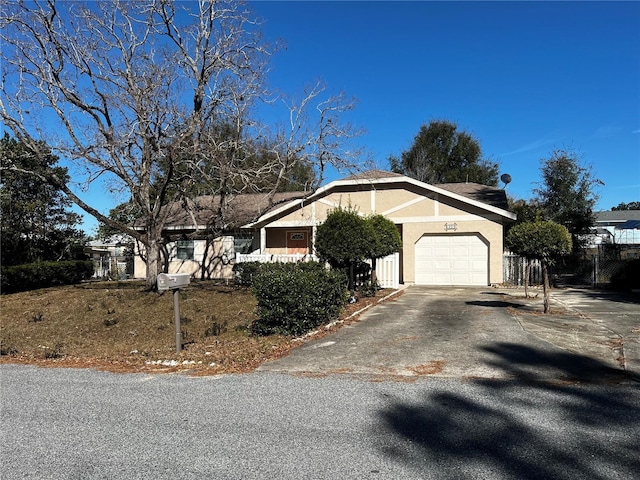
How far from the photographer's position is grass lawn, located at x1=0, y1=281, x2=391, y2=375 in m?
7.43

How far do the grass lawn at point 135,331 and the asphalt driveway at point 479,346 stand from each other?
82 cm

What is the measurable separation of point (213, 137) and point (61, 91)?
4.78 metres

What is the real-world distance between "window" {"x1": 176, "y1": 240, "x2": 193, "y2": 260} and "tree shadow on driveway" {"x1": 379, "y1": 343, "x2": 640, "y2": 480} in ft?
65.0

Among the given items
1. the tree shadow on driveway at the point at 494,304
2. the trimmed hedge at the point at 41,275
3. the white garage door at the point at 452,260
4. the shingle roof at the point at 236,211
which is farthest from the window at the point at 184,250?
the tree shadow on driveway at the point at 494,304

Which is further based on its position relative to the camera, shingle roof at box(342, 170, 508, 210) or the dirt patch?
shingle roof at box(342, 170, 508, 210)

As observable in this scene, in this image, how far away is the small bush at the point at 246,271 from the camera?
16812 mm

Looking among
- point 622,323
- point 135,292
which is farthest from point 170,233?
point 622,323

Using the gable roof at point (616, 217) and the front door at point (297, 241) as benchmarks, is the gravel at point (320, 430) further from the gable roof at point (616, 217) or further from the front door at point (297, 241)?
the gable roof at point (616, 217)

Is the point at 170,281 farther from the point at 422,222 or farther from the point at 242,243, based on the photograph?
the point at 242,243

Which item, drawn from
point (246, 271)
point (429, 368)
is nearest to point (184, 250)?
point (246, 271)

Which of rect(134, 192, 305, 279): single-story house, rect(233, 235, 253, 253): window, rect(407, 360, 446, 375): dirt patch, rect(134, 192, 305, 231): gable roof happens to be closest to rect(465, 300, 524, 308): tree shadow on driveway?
rect(407, 360, 446, 375): dirt patch

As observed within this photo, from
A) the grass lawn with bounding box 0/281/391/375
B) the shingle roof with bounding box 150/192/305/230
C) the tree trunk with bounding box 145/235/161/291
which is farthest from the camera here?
the shingle roof with bounding box 150/192/305/230

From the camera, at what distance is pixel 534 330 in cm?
867

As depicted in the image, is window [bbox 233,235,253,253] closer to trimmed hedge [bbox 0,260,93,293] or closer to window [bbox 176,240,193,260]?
window [bbox 176,240,193,260]
